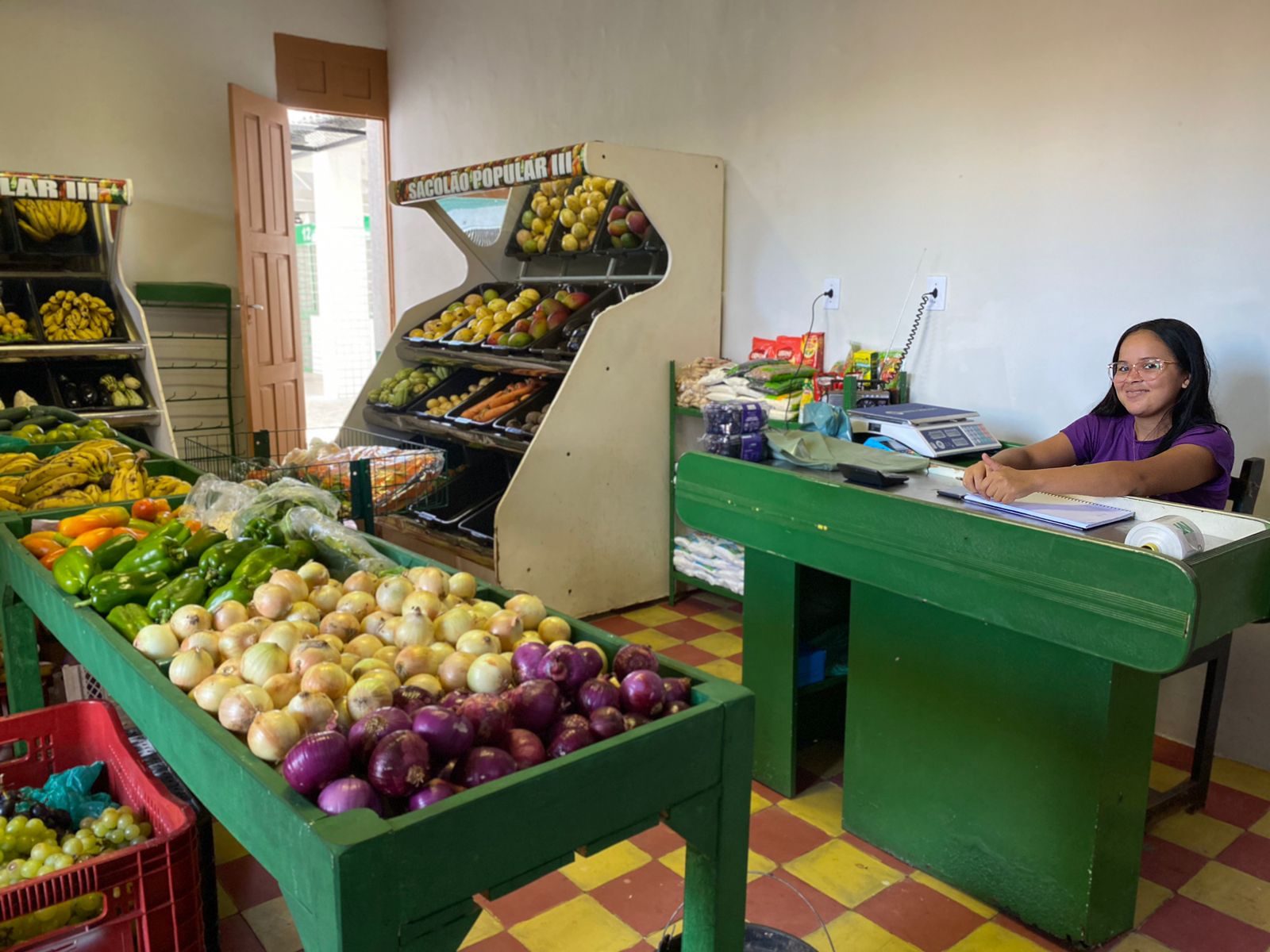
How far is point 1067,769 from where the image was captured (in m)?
2.22

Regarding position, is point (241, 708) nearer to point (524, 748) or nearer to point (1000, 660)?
point (524, 748)

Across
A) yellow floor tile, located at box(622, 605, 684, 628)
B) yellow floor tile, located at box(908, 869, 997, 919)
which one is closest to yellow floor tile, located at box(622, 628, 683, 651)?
yellow floor tile, located at box(622, 605, 684, 628)

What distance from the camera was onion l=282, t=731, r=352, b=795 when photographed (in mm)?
1234

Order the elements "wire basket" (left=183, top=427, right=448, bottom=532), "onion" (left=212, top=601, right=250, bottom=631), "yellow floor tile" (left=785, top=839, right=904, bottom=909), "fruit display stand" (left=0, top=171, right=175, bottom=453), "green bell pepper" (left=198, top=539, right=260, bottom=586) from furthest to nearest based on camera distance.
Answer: "fruit display stand" (left=0, top=171, right=175, bottom=453) → "wire basket" (left=183, top=427, right=448, bottom=532) → "yellow floor tile" (left=785, top=839, right=904, bottom=909) → "green bell pepper" (left=198, top=539, right=260, bottom=586) → "onion" (left=212, top=601, right=250, bottom=631)

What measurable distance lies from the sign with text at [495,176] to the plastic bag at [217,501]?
88.1 inches

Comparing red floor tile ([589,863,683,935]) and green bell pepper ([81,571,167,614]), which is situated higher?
green bell pepper ([81,571,167,614])

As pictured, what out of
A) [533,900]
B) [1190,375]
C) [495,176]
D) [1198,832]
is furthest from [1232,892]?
[495,176]

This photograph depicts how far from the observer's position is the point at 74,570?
2.09m

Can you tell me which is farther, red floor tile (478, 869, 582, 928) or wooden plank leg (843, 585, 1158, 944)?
red floor tile (478, 869, 582, 928)

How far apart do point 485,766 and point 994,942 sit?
1691 millimetres

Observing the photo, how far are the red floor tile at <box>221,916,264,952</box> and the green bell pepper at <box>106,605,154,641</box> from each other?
92 centimetres

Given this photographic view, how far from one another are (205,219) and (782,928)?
262 inches

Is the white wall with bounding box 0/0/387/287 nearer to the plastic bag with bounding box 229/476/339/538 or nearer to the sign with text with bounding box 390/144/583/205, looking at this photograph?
the sign with text with bounding box 390/144/583/205

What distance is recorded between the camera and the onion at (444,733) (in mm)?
1293
